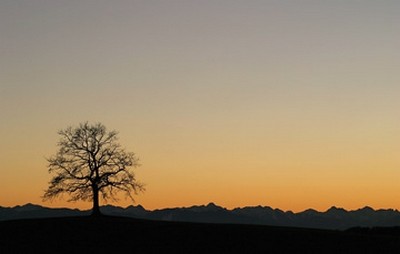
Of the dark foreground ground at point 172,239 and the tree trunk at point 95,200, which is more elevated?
the tree trunk at point 95,200

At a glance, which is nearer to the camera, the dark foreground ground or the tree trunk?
the dark foreground ground

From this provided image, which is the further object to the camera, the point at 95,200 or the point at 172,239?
the point at 95,200

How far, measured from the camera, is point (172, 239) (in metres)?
82.9

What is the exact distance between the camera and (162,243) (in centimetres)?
8069

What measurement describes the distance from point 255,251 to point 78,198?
37.3 meters

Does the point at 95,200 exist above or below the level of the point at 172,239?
above

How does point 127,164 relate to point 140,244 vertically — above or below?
above

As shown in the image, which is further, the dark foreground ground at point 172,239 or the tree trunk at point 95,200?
the tree trunk at point 95,200

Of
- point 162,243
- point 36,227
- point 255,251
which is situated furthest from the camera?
point 36,227

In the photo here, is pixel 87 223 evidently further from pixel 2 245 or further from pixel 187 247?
pixel 187 247

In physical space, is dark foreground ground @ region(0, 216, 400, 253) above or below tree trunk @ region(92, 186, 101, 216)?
below

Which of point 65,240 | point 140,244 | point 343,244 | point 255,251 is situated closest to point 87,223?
point 65,240

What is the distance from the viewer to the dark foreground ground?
7712 cm

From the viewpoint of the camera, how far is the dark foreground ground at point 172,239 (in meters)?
77.1
